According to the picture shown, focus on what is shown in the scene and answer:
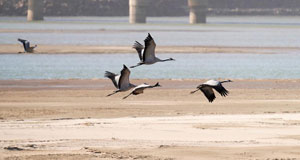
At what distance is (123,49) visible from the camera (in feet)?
245

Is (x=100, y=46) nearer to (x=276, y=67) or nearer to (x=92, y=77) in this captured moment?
(x=276, y=67)

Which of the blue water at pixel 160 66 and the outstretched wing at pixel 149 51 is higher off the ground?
the outstretched wing at pixel 149 51

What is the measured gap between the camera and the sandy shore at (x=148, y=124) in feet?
68.4

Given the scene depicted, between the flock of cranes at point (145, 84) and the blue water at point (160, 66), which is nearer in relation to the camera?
the flock of cranes at point (145, 84)

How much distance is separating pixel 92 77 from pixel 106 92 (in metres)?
9.49

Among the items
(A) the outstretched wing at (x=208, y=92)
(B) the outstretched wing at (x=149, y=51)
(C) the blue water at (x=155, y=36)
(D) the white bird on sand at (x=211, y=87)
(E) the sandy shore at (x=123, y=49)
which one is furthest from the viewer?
(C) the blue water at (x=155, y=36)

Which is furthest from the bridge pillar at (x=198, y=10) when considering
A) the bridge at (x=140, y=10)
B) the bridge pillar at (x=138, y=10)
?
the bridge pillar at (x=138, y=10)

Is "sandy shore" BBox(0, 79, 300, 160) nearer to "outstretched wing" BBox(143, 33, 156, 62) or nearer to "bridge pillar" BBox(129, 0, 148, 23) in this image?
"outstretched wing" BBox(143, 33, 156, 62)

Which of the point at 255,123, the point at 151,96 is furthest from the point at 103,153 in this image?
the point at 151,96

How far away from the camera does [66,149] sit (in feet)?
68.9

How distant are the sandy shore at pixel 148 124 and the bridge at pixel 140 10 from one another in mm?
119198

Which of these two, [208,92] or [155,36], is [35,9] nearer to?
[155,36]

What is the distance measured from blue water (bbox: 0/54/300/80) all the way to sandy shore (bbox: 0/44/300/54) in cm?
354

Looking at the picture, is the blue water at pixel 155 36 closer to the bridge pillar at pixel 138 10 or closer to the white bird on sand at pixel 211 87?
the bridge pillar at pixel 138 10
